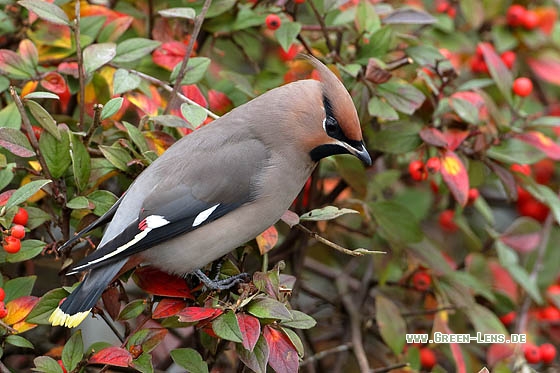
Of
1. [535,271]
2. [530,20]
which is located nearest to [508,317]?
[535,271]

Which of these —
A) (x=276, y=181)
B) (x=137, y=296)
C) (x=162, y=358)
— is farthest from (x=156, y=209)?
(x=137, y=296)

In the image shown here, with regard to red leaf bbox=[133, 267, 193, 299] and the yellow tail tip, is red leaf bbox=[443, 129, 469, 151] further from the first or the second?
the yellow tail tip

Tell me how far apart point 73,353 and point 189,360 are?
280 mm

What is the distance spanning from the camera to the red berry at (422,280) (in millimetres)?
3006

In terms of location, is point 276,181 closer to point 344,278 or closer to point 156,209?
point 156,209

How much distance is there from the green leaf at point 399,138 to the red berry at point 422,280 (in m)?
0.53

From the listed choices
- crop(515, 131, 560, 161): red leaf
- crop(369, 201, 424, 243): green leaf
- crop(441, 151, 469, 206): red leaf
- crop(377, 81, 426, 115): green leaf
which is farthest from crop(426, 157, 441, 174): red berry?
crop(515, 131, 560, 161): red leaf

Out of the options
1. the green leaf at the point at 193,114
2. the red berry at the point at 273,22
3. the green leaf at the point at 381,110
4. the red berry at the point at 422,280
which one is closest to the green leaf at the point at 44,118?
the green leaf at the point at 193,114

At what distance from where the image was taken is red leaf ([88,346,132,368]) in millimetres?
1957

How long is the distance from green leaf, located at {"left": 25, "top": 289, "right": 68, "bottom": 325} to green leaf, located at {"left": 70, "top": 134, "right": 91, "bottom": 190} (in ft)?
0.93

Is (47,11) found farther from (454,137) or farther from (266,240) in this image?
(454,137)

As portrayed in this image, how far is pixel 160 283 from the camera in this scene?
2266 millimetres

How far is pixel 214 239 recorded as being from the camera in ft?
7.66

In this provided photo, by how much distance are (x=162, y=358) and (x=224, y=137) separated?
0.90m
